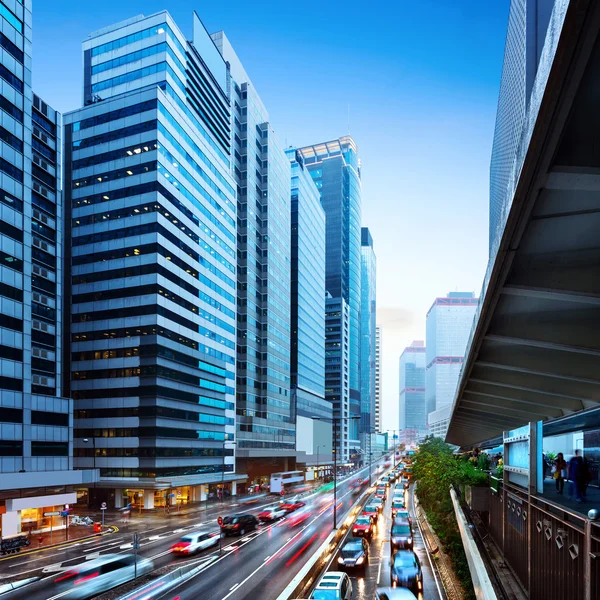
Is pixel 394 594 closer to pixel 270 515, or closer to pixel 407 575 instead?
pixel 407 575

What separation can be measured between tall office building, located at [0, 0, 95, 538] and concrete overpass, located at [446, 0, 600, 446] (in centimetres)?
3858

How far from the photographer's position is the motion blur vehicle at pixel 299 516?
4908 cm

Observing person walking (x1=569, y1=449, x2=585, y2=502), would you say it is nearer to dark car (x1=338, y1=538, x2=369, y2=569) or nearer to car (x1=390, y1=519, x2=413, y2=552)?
dark car (x1=338, y1=538, x2=369, y2=569)

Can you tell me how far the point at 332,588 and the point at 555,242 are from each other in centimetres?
1829

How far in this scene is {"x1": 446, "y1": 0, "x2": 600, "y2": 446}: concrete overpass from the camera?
15.4 ft

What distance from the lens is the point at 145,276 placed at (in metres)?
63.7

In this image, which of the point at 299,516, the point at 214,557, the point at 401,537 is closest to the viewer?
the point at 214,557

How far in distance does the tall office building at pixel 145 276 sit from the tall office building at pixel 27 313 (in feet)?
36.7

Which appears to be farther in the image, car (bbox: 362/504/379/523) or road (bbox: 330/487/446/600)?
car (bbox: 362/504/379/523)

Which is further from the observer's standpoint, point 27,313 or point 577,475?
point 27,313

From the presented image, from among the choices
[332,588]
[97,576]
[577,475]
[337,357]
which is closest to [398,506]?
[332,588]

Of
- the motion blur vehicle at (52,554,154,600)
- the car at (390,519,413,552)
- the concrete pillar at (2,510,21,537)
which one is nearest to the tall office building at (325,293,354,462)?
the concrete pillar at (2,510,21,537)

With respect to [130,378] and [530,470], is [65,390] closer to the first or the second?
[130,378]

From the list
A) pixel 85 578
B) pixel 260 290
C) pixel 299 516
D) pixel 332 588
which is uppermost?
pixel 260 290
